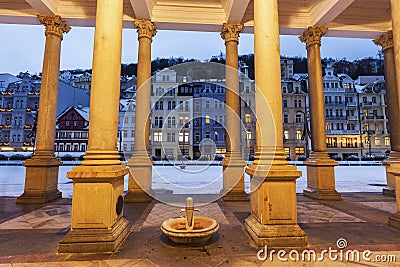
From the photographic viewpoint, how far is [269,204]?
14.9 ft

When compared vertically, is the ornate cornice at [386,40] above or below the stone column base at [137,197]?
above

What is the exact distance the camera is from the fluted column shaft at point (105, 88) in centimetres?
461

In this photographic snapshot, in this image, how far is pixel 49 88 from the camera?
8.97m

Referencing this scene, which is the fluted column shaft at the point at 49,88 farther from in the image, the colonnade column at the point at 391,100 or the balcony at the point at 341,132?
the balcony at the point at 341,132

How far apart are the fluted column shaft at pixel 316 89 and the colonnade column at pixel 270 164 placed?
5.82 meters

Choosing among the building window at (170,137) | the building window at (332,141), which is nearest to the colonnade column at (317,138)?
the building window at (170,137)

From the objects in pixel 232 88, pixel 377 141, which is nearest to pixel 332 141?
pixel 377 141

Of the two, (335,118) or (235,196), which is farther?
(335,118)

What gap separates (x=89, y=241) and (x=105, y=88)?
2904 millimetres

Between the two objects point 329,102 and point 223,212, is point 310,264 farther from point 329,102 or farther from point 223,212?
point 329,102

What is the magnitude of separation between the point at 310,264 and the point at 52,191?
354 inches

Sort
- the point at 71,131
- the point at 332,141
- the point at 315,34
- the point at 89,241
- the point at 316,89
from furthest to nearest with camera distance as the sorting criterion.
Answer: the point at 332,141, the point at 71,131, the point at 315,34, the point at 316,89, the point at 89,241

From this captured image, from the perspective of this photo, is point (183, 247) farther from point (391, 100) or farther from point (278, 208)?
point (391, 100)

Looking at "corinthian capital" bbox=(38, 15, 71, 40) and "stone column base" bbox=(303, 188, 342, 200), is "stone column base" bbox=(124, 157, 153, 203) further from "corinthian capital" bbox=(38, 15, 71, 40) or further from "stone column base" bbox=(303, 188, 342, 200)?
"stone column base" bbox=(303, 188, 342, 200)
